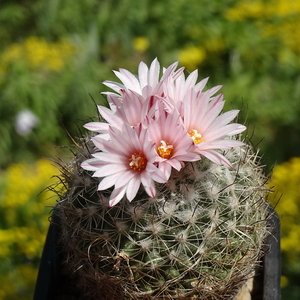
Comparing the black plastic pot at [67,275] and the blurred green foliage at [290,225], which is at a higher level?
the blurred green foliage at [290,225]

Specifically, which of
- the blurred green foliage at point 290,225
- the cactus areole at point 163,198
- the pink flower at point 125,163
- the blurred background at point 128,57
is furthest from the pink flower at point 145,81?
the blurred background at point 128,57

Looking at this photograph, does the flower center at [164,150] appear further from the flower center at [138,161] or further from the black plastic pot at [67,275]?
the black plastic pot at [67,275]

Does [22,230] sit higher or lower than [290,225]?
lower

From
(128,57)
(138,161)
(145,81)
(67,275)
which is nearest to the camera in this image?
(138,161)

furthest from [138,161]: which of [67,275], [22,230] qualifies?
[22,230]

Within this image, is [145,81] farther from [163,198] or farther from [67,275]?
[67,275]

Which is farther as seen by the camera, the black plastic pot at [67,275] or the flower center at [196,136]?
the black plastic pot at [67,275]

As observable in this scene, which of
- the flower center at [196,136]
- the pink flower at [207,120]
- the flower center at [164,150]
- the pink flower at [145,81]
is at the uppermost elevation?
the pink flower at [145,81]

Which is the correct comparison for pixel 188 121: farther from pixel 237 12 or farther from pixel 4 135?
pixel 237 12

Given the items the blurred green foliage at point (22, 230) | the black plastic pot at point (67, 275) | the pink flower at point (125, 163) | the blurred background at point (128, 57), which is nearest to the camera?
the pink flower at point (125, 163)
